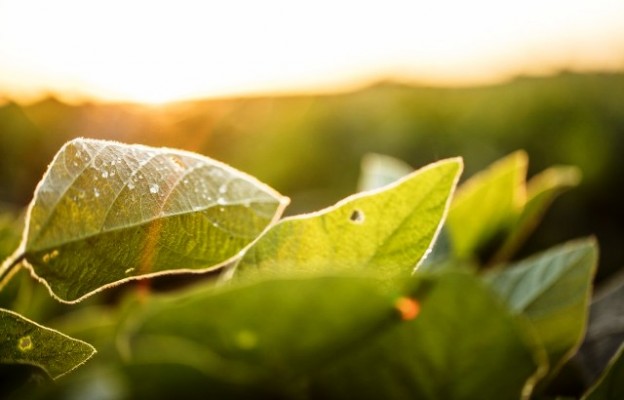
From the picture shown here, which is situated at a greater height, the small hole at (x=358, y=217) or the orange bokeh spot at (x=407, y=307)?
the small hole at (x=358, y=217)

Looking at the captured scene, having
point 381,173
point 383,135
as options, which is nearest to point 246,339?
point 381,173

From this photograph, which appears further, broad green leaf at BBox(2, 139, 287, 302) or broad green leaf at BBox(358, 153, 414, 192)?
broad green leaf at BBox(358, 153, 414, 192)

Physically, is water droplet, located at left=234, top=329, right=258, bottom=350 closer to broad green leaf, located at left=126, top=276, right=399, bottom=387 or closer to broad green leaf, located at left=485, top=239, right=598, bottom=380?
broad green leaf, located at left=126, top=276, right=399, bottom=387

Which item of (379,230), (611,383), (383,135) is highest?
(383,135)

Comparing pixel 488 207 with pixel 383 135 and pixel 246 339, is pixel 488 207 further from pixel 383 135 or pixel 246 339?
pixel 383 135

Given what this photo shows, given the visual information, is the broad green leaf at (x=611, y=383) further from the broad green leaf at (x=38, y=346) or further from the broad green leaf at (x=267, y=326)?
the broad green leaf at (x=38, y=346)

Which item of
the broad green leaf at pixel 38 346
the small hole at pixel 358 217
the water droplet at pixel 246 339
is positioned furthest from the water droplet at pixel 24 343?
the small hole at pixel 358 217

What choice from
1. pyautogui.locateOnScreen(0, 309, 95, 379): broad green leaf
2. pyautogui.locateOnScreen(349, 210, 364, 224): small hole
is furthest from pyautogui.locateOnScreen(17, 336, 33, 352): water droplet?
pyautogui.locateOnScreen(349, 210, 364, 224): small hole
